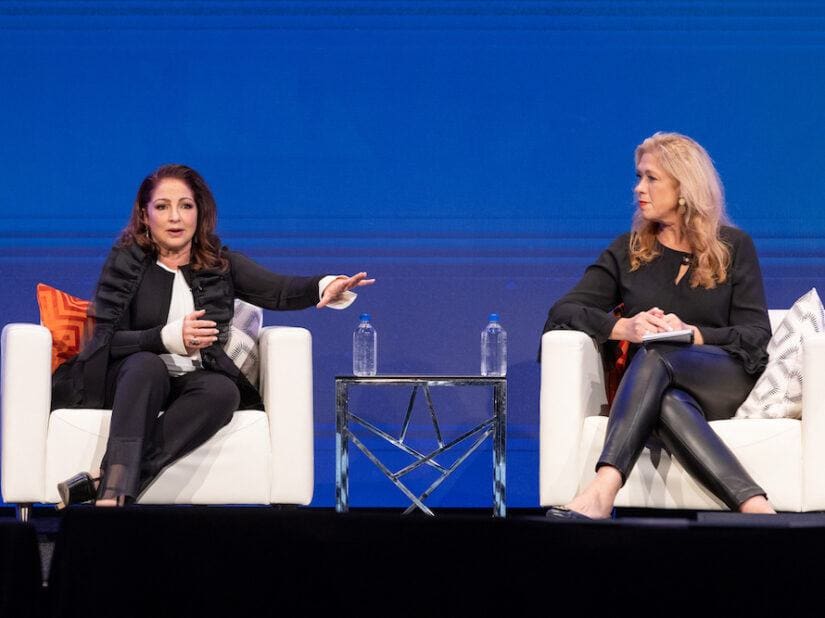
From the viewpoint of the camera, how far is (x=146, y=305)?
344 cm

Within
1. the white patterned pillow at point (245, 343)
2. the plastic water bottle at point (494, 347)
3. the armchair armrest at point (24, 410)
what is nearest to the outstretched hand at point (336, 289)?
the white patterned pillow at point (245, 343)

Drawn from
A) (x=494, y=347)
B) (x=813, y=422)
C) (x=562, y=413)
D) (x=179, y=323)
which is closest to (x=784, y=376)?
(x=813, y=422)

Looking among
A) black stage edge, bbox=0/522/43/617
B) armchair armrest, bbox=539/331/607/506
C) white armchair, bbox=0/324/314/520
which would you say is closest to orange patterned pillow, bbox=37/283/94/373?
white armchair, bbox=0/324/314/520

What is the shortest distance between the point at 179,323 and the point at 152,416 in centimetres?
27

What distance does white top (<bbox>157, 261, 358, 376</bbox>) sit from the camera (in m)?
3.28

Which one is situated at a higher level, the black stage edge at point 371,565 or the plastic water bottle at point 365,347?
the plastic water bottle at point 365,347

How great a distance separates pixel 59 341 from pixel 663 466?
5.41 ft

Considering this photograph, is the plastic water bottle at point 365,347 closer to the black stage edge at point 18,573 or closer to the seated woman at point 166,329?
the seated woman at point 166,329

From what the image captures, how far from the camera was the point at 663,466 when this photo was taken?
3113 mm

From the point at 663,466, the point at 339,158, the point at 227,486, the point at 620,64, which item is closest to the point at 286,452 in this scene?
the point at 227,486

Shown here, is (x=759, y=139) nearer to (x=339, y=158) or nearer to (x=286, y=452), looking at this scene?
(x=339, y=158)

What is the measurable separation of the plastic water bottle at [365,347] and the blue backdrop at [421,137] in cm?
8

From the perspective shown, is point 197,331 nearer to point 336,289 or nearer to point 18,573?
point 336,289

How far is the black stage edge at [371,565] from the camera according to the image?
55.2 inches
